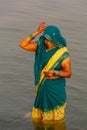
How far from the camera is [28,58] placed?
39.7 feet

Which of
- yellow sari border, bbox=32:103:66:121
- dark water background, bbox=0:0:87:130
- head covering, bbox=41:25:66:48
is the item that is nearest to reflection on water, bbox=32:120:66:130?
dark water background, bbox=0:0:87:130

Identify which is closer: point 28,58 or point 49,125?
point 49,125

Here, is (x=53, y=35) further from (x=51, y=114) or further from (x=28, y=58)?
(x=28, y=58)

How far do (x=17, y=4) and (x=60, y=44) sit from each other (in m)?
12.5

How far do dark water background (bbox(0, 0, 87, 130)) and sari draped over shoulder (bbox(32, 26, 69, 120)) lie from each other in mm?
669

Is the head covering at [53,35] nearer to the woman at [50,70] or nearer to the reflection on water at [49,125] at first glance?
the woman at [50,70]

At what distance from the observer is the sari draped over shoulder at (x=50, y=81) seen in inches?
286

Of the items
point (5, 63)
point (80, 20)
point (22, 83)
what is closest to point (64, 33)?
point (80, 20)

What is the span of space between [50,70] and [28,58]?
4.90 m

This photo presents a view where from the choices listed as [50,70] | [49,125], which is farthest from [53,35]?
[49,125]

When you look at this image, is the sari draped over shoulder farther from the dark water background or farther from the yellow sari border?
the dark water background

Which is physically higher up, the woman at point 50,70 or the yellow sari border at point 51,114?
the woman at point 50,70

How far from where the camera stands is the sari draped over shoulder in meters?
7.27

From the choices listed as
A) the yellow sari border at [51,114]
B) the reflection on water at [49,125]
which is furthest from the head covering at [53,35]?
the reflection on water at [49,125]
